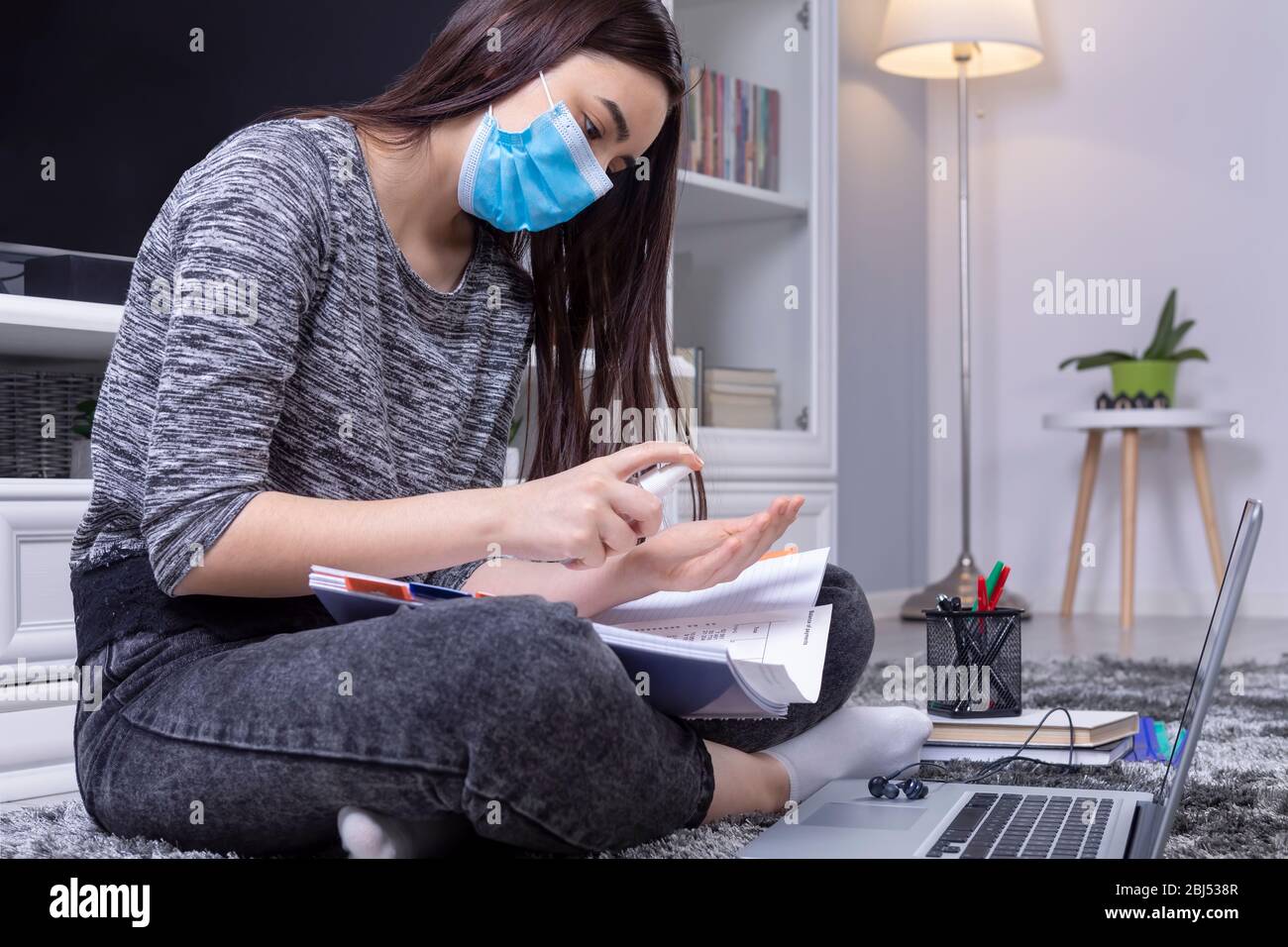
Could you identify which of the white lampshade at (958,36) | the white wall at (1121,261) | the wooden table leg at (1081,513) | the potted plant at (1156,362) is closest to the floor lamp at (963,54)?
the white lampshade at (958,36)

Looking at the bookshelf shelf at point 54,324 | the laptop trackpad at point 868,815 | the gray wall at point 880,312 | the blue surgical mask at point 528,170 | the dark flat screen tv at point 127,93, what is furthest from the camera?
the gray wall at point 880,312

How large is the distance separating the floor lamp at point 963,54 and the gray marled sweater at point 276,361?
224 cm

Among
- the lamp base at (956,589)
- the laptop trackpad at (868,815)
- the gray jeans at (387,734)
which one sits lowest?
the lamp base at (956,589)

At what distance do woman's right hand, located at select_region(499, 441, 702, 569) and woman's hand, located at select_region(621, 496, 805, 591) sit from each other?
127 mm

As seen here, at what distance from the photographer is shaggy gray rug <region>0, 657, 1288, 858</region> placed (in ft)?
3.23

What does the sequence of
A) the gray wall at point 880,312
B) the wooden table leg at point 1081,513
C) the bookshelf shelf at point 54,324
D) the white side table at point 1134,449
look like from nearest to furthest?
the bookshelf shelf at point 54,324 < the white side table at point 1134,449 < the wooden table leg at point 1081,513 < the gray wall at point 880,312

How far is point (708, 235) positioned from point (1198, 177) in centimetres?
149

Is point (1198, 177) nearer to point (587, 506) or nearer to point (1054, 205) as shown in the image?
point (1054, 205)

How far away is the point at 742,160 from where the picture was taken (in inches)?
110

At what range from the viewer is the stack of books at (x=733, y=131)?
2.69m

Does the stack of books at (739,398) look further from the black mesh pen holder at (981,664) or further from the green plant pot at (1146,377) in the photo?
the black mesh pen holder at (981,664)

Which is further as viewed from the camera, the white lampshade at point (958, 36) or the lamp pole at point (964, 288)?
the lamp pole at point (964, 288)
